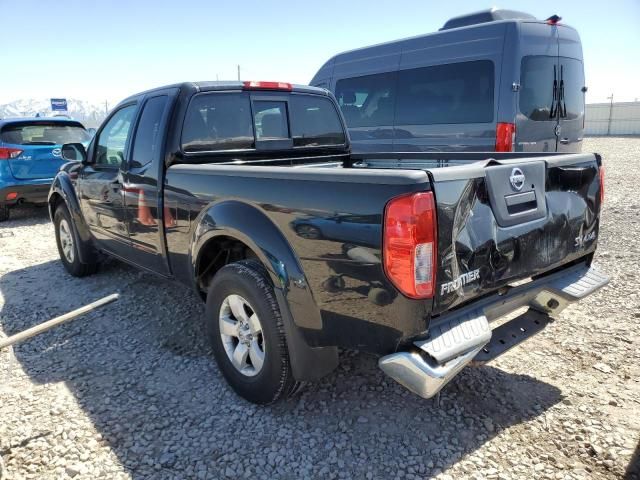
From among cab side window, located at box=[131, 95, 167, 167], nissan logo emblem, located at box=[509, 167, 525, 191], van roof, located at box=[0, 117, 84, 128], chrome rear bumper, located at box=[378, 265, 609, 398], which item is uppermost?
van roof, located at box=[0, 117, 84, 128]

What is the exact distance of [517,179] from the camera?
2.38 m

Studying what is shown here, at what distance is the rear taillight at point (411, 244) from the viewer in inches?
76.2

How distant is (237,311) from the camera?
2.81 metres

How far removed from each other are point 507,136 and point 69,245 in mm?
5246

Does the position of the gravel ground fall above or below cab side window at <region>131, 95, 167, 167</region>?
below

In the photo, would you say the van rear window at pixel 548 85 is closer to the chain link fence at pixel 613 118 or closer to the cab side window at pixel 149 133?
the cab side window at pixel 149 133

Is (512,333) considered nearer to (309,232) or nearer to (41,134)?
(309,232)

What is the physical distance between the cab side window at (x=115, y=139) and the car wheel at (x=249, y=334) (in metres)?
1.75

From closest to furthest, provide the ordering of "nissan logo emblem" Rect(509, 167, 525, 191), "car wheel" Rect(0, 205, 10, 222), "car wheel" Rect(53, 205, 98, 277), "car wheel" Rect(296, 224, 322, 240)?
"car wheel" Rect(296, 224, 322, 240)
"nissan logo emblem" Rect(509, 167, 525, 191)
"car wheel" Rect(53, 205, 98, 277)
"car wheel" Rect(0, 205, 10, 222)

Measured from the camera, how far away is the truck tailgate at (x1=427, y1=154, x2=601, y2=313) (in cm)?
206

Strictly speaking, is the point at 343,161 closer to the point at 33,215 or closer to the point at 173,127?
the point at 173,127

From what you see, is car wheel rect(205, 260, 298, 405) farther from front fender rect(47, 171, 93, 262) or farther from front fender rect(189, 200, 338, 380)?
front fender rect(47, 171, 93, 262)

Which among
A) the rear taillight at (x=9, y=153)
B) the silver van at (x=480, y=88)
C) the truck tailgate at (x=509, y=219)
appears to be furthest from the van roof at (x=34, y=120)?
the truck tailgate at (x=509, y=219)

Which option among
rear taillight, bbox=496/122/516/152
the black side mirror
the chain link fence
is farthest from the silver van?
the chain link fence
